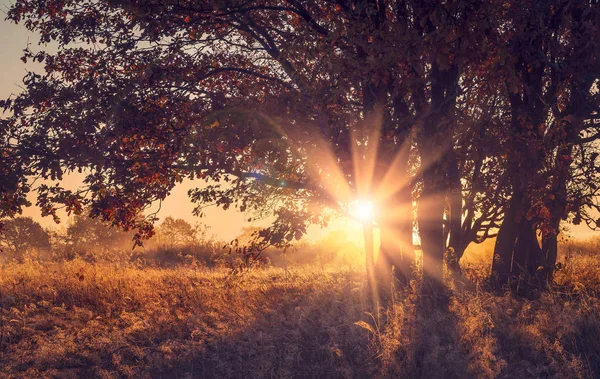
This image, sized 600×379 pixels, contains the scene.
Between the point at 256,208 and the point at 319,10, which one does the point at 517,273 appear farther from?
the point at 319,10

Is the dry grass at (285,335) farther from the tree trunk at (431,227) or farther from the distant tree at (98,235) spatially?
the distant tree at (98,235)

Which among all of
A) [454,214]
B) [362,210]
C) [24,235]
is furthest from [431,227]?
[24,235]

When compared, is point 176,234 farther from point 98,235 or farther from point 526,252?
point 526,252

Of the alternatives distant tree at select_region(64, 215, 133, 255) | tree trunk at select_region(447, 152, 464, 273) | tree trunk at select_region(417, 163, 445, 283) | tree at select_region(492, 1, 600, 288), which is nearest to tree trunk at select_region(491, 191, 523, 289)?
tree at select_region(492, 1, 600, 288)

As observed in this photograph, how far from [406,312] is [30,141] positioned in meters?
6.52

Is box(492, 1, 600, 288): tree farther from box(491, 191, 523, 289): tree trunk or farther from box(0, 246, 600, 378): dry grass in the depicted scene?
box(0, 246, 600, 378): dry grass

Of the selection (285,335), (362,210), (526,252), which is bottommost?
(285,335)

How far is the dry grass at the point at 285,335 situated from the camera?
743 centimetres

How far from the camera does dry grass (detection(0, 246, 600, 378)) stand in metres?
7.43

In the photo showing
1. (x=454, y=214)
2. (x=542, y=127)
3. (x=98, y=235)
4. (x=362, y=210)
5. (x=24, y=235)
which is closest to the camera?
(x=542, y=127)

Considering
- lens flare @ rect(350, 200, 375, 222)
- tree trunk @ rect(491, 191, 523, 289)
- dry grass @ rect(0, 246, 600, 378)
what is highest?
lens flare @ rect(350, 200, 375, 222)

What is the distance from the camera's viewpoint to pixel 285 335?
8453 mm

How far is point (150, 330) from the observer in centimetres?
891

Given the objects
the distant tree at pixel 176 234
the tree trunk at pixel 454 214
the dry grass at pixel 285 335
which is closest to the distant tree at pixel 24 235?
the distant tree at pixel 176 234
